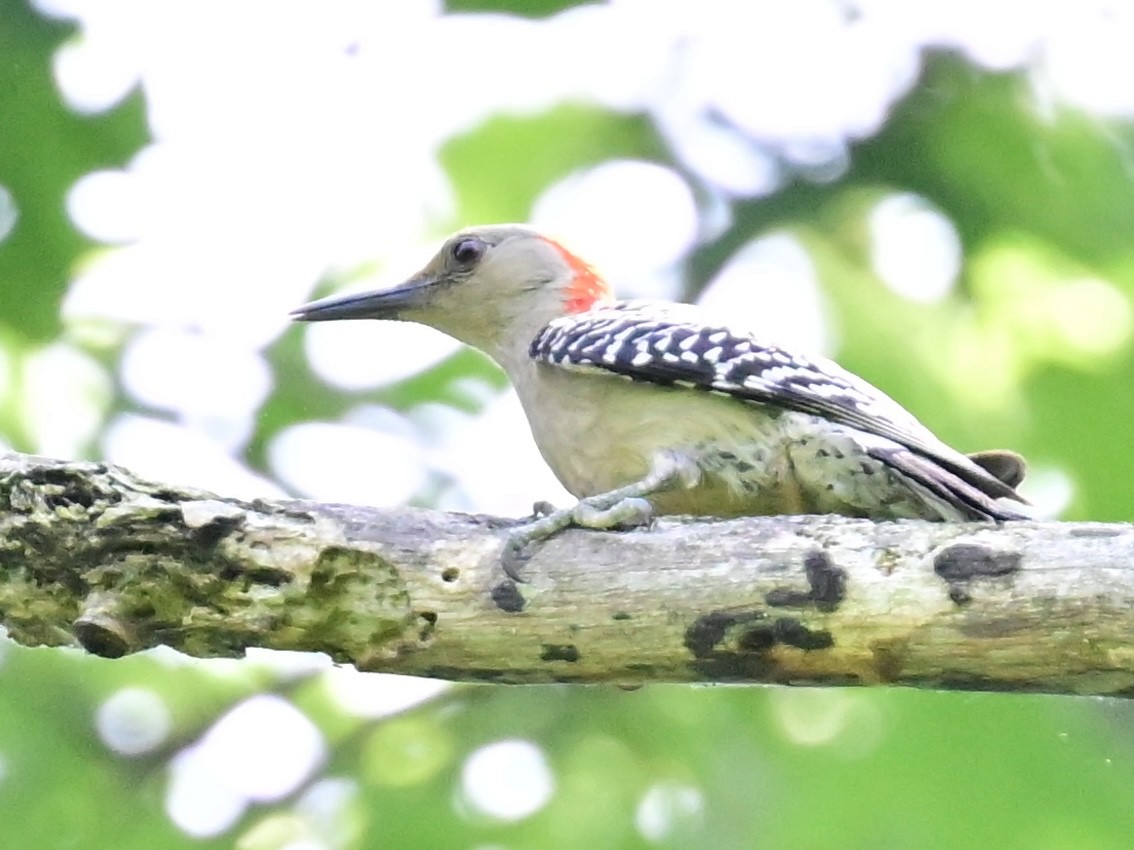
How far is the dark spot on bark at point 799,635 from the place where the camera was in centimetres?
316

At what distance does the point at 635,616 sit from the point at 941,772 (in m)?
2.05

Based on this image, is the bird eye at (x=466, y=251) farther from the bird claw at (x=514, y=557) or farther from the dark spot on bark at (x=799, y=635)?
the dark spot on bark at (x=799, y=635)

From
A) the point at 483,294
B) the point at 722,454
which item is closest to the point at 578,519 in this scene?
the point at 722,454

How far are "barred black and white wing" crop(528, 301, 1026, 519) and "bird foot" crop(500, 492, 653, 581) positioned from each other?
0.65 m

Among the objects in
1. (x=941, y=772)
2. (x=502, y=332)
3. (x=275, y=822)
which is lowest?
(x=275, y=822)

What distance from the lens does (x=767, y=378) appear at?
420 centimetres

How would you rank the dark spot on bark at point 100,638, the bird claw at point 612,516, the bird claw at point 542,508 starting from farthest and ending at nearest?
the bird claw at point 542,508 < the bird claw at point 612,516 < the dark spot on bark at point 100,638

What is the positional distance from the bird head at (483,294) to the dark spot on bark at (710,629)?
230 centimetres

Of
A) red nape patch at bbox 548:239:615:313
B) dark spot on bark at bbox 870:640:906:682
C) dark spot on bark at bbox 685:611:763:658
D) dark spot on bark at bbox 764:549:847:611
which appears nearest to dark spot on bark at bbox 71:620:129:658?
dark spot on bark at bbox 685:611:763:658

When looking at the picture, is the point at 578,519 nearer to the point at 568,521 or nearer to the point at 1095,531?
the point at 568,521

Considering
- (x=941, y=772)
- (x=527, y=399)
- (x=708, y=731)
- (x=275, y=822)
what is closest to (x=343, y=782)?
(x=275, y=822)

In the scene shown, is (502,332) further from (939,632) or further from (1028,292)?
(939,632)

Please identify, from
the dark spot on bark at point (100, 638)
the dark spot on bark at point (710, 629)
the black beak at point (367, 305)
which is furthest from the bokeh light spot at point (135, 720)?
the dark spot on bark at point (710, 629)

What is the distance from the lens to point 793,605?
10.5 ft
